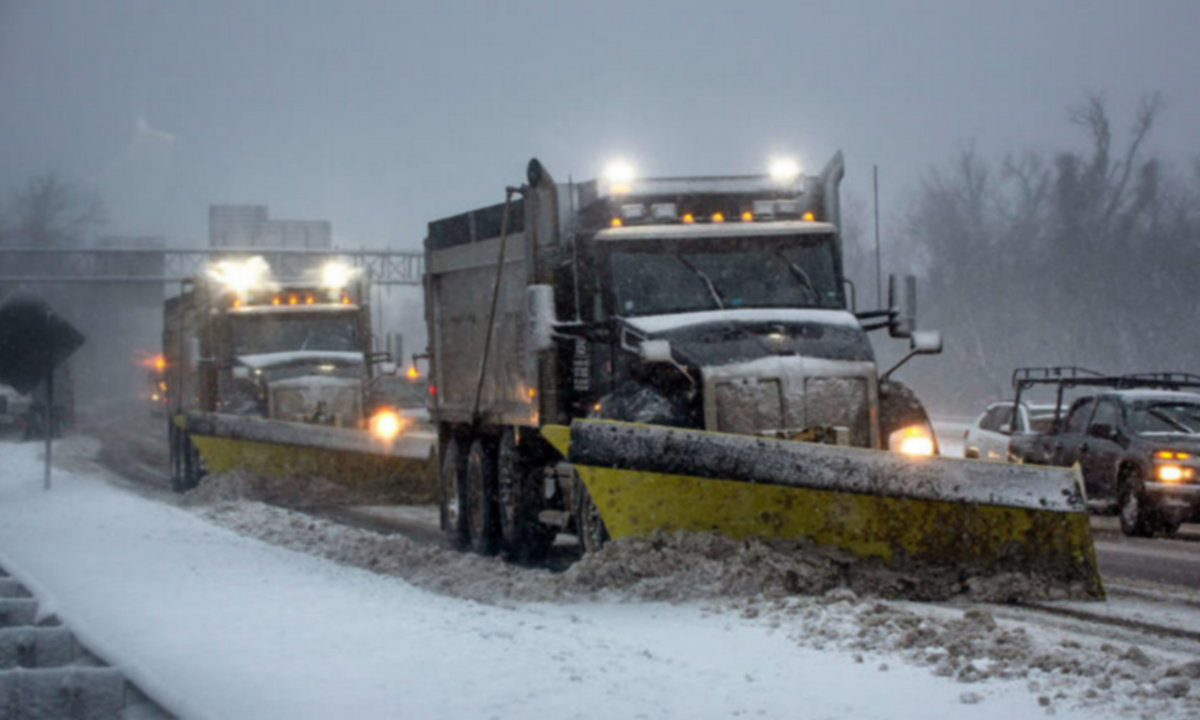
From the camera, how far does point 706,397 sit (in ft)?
37.8

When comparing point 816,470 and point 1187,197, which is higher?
point 1187,197

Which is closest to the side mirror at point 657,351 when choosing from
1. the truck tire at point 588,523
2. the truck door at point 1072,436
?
the truck tire at point 588,523

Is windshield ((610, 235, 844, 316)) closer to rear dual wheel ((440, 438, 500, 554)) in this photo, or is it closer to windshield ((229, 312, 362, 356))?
rear dual wheel ((440, 438, 500, 554))

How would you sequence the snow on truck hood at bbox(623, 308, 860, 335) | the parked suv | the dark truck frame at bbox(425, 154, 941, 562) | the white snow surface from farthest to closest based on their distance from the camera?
the parked suv
the snow on truck hood at bbox(623, 308, 860, 335)
the dark truck frame at bbox(425, 154, 941, 562)
the white snow surface

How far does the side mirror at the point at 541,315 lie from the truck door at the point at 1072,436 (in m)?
7.43

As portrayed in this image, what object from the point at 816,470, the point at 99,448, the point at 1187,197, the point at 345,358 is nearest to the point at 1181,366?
the point at 1187,197

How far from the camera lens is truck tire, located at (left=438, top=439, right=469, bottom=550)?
16391 millimetres

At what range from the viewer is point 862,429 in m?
11.9

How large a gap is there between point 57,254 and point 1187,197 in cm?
6474

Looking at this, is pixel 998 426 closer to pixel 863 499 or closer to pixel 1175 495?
pixel 1175 495

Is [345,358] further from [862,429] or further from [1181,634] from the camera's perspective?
[1181,634]

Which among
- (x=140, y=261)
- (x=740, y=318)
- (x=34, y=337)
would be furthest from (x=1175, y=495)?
(x=140, y=261)

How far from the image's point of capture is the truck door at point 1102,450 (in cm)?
1702

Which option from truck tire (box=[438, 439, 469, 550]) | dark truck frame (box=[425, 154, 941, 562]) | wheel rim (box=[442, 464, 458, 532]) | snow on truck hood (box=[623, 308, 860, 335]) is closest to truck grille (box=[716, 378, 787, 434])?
dark truck frame (box=[425, 154, 941, 562])
